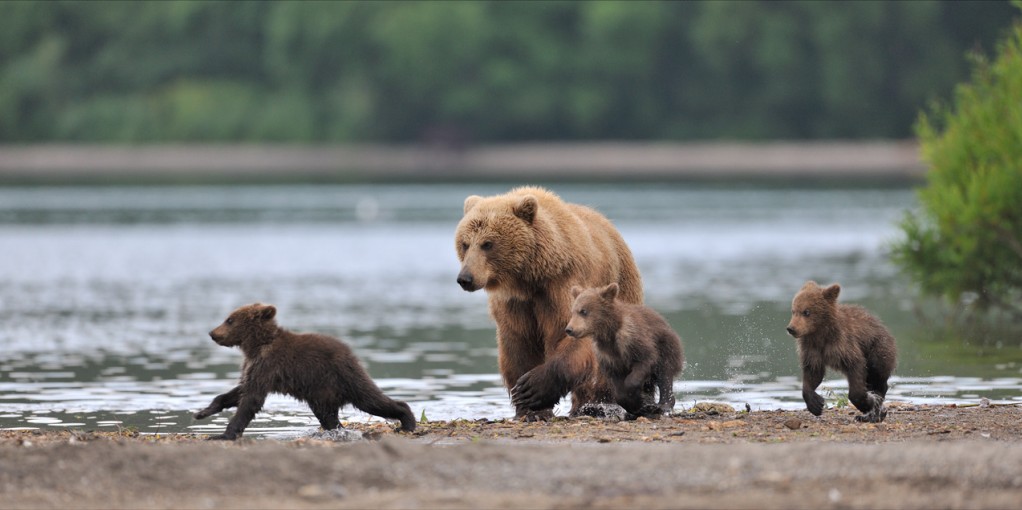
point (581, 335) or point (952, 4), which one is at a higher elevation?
point (952, 4)

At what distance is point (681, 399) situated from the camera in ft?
38.4

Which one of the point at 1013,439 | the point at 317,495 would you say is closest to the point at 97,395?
the point at 317,495

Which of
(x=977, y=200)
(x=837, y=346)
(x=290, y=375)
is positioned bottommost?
(x=290, y=375)

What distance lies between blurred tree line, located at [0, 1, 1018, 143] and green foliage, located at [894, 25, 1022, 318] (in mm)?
66480

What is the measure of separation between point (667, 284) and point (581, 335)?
16.8 m

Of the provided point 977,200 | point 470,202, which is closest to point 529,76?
point 977,200

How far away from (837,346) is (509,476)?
293 cm

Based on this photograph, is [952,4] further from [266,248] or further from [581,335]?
[581,335]

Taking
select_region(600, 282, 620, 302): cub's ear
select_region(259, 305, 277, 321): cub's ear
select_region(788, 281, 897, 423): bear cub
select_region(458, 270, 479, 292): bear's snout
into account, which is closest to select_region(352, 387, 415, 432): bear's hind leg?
select_region(259, 305, 277, 321): cub's ear

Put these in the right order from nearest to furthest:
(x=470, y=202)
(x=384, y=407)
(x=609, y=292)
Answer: (x=384, y=407) < (x=609, y=292) < (x=470, y=202)

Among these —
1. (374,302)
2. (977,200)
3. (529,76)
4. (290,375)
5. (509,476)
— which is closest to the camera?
(509,476)

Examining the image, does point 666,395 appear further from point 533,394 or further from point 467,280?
point 467,280

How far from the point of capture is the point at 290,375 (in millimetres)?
9164

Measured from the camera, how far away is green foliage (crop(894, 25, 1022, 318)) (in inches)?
651
